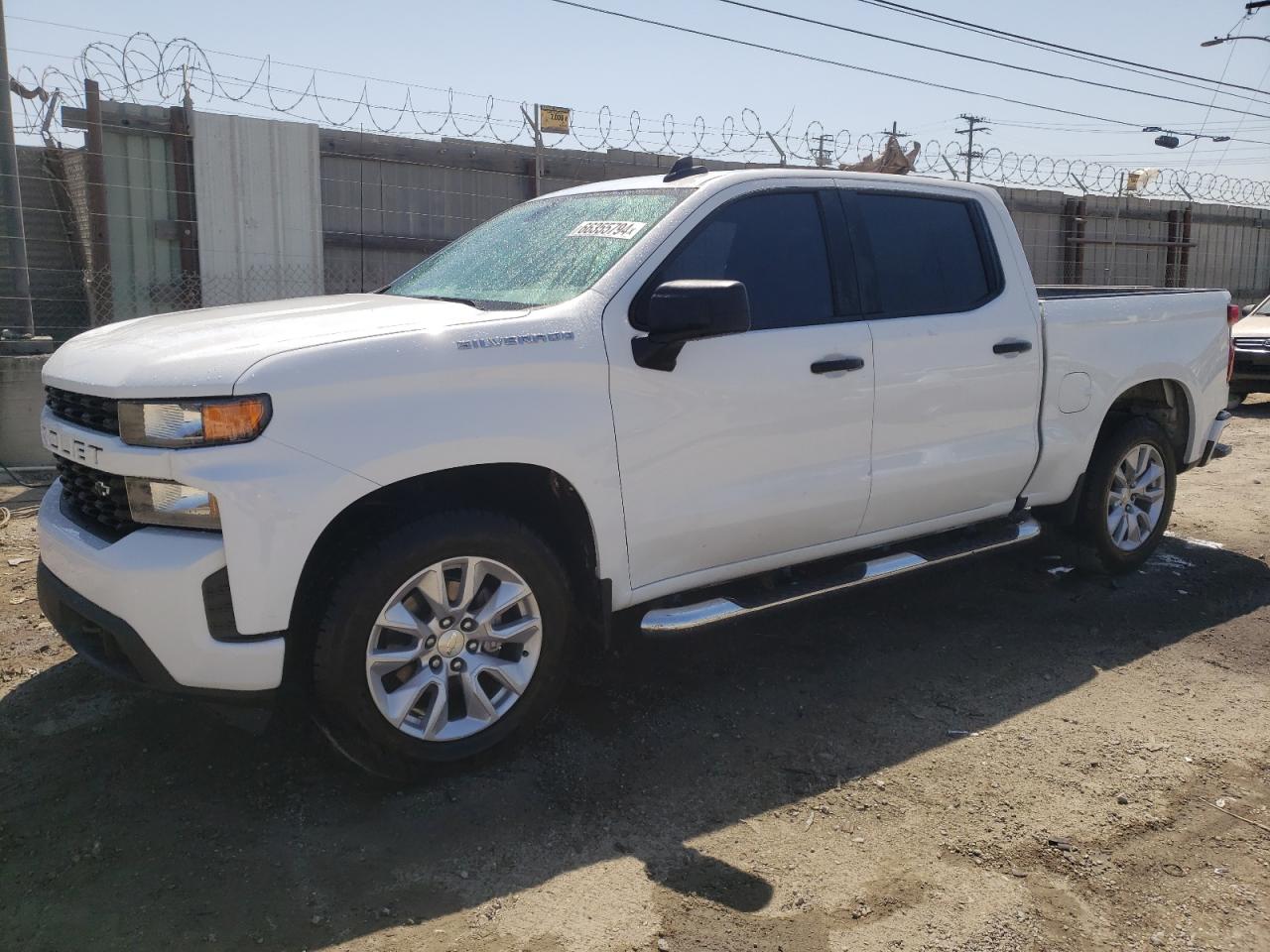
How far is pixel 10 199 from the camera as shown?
24.0 ft

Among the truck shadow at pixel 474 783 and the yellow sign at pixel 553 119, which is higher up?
the yellow sign at pixel 553 119

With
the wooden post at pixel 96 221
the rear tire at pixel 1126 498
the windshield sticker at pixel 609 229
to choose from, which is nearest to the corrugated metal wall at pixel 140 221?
the wooden post at pixel 96 221

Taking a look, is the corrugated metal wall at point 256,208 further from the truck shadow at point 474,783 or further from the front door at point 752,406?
the front door at point 752,406

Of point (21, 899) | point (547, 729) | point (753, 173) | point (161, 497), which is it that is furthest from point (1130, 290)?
point (21, 899)

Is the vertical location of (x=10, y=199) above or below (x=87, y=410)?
above

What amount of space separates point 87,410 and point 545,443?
1.39 m

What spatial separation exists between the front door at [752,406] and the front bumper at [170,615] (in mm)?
1283

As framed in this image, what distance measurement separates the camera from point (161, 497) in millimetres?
2965

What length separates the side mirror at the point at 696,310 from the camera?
11.1ft

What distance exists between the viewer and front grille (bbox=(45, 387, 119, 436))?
312cm

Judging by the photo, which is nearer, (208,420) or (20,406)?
(208,420)

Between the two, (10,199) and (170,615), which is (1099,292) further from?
(10,199)

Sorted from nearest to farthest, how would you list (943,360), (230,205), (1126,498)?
1. (943,360)
2. (1126,498)
3. (230,205)

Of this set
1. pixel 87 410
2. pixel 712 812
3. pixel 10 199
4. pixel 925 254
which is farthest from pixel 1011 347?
pixel 10 199
